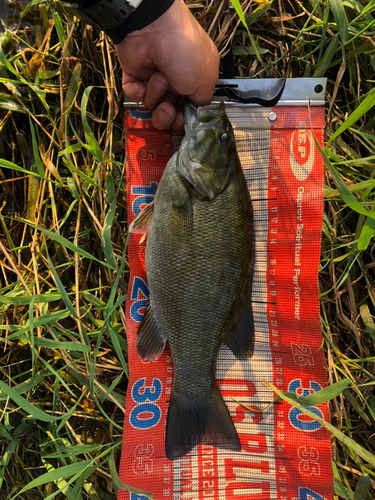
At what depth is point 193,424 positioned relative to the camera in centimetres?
193

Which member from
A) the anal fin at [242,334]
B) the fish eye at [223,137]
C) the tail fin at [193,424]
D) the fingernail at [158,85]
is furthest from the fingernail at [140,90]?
the tail fin at [193,424]

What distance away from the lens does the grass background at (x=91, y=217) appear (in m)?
2.08

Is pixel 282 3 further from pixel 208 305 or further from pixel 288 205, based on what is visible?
pixel 208 305

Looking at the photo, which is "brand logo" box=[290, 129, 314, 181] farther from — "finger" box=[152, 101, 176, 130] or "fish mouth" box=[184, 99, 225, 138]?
"finger" box=[152, 101, 176, 130]

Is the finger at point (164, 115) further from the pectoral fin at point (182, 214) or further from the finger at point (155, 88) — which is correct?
the pectoral fin at point (182, 214)

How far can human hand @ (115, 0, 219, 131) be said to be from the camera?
171 cm

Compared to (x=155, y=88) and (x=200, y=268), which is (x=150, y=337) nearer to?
(x=200, y=268)

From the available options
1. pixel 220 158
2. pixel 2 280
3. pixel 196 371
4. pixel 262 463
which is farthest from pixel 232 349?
pixel 2 280

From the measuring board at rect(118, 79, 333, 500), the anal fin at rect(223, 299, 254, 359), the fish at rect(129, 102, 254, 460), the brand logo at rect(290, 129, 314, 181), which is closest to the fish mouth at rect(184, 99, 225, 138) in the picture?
the fish at rect(129, 102, 254, 460)

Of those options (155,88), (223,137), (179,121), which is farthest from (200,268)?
(155,88)

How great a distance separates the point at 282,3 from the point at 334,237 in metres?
1.55

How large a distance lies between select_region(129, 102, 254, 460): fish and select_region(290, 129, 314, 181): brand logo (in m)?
0.52

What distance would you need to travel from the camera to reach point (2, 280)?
2.25m

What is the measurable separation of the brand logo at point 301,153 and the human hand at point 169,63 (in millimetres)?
641
